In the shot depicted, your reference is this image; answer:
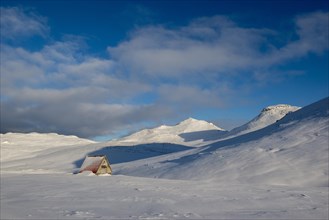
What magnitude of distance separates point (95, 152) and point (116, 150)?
4.17 metres

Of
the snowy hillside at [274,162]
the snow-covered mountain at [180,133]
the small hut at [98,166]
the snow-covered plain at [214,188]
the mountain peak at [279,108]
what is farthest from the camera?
the snow-covered mountain at [180,133]

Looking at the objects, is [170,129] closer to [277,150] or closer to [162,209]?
[277,150]

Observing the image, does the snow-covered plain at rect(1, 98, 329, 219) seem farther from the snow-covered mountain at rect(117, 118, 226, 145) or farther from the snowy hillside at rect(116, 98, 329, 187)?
the snow-covered mountain at rect(117, 118, 226, 145)

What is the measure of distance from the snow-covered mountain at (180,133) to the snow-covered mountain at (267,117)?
1384cm

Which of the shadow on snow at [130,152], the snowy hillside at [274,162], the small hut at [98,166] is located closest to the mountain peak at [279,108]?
the shadow on snow at [130,152]

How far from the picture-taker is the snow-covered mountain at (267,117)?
4290 inches

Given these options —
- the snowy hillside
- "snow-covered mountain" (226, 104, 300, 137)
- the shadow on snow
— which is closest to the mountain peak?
"snow-covered mountain" (226, 104, 300, 137)

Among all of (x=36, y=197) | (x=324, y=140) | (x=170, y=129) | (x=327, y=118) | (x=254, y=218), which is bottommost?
(x=254, y=218)

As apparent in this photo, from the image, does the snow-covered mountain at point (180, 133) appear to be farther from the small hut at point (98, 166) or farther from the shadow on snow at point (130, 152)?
the small hut at point (98, 166)

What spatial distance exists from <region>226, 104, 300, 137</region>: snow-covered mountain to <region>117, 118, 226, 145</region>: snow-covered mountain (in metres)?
13.8

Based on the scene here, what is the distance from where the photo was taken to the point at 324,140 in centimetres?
2788

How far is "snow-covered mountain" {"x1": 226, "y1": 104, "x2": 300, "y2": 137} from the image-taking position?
357ft

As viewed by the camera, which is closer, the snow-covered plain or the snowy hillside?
the snow-covered plain

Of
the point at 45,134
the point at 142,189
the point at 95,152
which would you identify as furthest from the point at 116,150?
the point at 45,134
